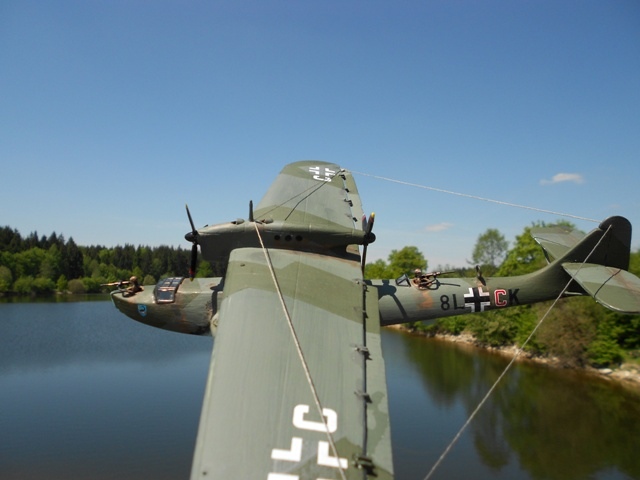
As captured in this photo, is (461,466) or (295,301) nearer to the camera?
(295,301)

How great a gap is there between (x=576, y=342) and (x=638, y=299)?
1034 inches

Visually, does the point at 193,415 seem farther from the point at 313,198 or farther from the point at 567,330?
the point at 567,330

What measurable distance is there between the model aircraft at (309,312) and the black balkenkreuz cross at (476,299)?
0.04 m

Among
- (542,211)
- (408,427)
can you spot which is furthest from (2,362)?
(542,211)

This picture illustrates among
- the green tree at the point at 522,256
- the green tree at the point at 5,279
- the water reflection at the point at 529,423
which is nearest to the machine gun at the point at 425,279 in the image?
the water reflection at the point at 529,423

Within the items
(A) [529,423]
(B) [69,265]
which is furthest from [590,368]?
(B) [69,265]

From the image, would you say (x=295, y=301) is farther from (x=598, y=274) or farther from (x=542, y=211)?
(x=598, y=274)

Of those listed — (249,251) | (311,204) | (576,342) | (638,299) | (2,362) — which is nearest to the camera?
A: (249,251)

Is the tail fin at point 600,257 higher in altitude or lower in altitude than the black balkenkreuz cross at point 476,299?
higher

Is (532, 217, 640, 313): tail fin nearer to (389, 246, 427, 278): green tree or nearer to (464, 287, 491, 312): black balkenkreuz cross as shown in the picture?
(464, 287, 491, 312): black balkenkreuz cross

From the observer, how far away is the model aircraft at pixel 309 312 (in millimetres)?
4852

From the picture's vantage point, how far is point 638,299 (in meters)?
9.12

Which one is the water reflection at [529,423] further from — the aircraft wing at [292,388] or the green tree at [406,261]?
the green tree at [406,261]

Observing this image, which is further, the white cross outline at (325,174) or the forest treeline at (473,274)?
the forest treeline at (473,274)
